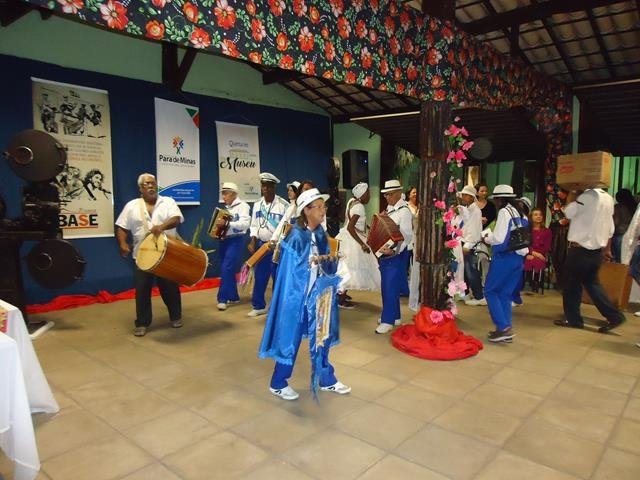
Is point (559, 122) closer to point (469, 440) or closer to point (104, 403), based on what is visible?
point (469, 440)

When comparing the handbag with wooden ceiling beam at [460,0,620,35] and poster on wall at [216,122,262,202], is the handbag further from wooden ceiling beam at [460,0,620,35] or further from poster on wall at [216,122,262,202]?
poster on wall at [216,122,262,202]

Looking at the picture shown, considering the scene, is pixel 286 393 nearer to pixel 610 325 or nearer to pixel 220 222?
pixel 220 222

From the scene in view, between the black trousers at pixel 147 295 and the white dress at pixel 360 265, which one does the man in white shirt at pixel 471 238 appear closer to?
the white dress at pixel 360 265

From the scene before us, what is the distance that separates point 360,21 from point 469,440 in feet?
9.29

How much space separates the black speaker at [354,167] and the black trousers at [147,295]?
476 centimetres

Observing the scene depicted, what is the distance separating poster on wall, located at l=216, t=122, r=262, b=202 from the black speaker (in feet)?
5.64

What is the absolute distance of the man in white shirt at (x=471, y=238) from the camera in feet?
17.5

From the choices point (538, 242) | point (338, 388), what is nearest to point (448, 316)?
point (338, 388)

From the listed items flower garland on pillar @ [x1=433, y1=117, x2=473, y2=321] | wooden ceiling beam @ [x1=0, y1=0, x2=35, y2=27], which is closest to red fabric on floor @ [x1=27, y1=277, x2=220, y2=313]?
flower garland on pillar @ [x1=433, y1=117, x2=473, y2=321]

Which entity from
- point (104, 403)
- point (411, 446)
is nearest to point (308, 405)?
point (411, 446)

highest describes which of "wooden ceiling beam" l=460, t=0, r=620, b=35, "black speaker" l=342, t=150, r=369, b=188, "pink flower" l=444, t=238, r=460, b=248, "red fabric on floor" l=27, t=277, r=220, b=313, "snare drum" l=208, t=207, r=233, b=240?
"wooden ceiling beam" l=460, t=0, r=620, b=35

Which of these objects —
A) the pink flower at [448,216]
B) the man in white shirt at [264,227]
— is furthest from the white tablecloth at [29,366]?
the pink flower at [448,216]

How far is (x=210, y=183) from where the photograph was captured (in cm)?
721

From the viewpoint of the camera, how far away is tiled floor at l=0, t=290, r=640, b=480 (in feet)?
7.30
